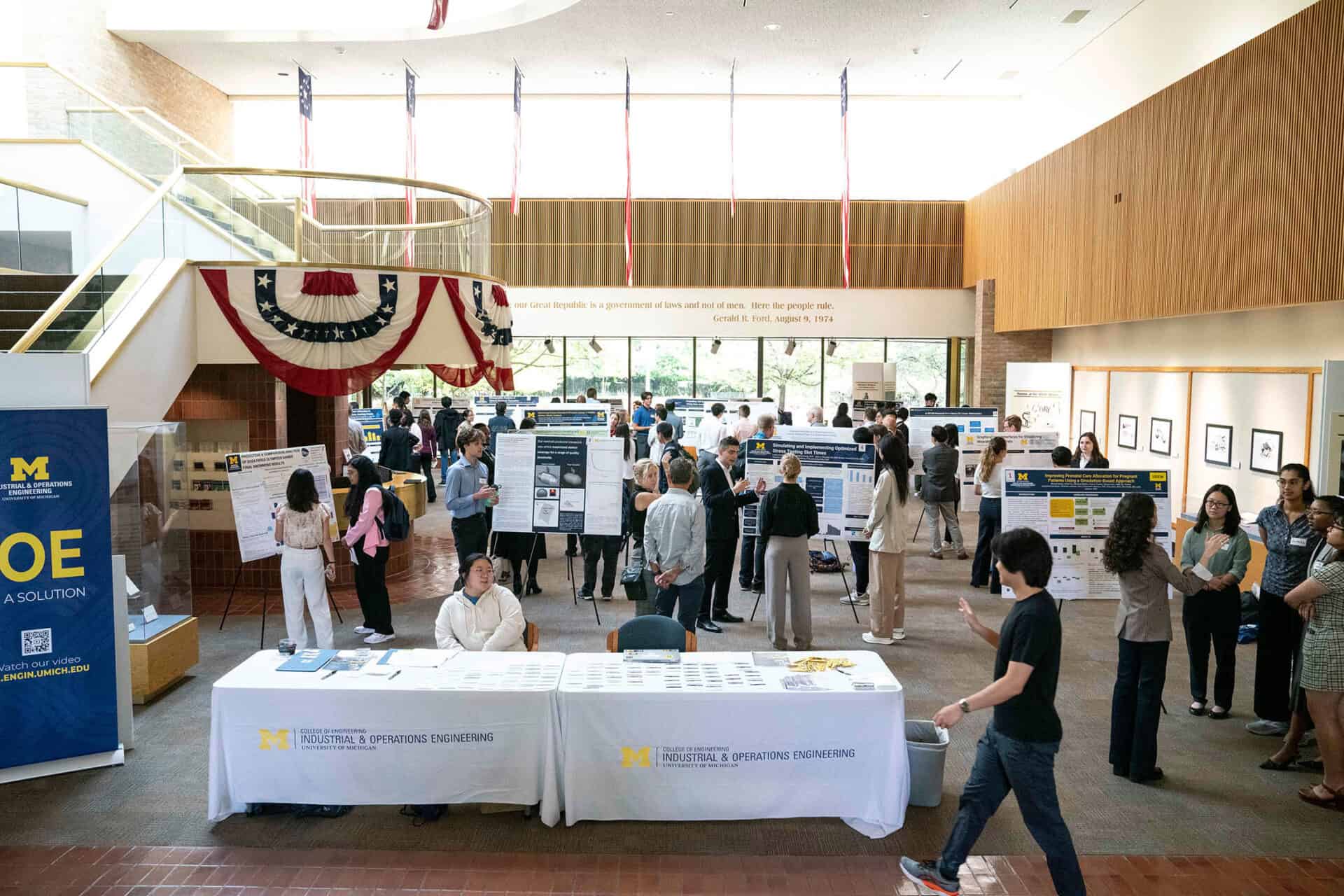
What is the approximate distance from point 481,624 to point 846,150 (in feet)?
51.5

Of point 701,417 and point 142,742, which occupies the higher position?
point 701,417

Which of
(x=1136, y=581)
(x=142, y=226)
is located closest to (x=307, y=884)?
(x=1136, y=581)

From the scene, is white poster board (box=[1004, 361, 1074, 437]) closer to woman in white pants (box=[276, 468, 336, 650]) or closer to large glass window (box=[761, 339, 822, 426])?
large glass window (box=[761, 339, 822, 426])

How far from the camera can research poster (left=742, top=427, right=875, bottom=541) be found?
31.0 ft

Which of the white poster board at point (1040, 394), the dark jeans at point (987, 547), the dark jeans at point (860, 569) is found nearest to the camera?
the dark jeans at point (987, 547)

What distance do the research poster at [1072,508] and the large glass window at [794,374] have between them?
13709mm

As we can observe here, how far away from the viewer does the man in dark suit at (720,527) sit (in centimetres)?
873

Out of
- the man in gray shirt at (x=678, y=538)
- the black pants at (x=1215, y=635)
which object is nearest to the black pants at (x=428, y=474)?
the man in gray shirt at (x=678, y=538)

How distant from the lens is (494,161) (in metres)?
21.3

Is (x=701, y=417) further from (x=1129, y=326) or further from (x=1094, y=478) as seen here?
(x=1094, y=478)

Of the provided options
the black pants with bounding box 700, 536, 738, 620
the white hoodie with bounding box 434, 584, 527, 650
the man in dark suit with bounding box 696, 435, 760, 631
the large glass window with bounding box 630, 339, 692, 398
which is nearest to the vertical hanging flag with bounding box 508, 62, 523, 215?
the large glass window with bounding box 630, 339, 692, 398

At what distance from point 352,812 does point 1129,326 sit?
13.6 m

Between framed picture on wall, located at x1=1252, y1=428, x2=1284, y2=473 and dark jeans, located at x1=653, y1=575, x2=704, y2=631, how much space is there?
722 cm

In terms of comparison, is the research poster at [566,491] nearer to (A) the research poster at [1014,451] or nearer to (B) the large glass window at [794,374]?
(A) the research poster at [1014,451]
